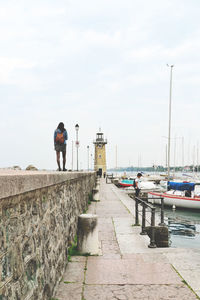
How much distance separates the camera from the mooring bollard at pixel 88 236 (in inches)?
278

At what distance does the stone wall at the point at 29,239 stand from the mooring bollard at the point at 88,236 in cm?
175

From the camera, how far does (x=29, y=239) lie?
340 cm

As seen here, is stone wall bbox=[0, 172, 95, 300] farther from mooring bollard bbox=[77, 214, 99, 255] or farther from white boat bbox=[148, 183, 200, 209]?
white boat bbox=[148, 183, 200, 209]

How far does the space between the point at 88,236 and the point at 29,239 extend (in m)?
3.83

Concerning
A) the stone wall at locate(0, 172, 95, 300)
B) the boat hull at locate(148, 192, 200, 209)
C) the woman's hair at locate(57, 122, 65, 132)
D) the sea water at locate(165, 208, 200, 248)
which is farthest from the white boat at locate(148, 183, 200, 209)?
the stone wall at locate(0, 172, 95, 300)

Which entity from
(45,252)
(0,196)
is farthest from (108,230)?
(0,196)

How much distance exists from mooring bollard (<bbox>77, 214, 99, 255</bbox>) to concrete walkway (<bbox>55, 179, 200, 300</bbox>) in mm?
239

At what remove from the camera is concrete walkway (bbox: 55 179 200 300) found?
15.8 ft

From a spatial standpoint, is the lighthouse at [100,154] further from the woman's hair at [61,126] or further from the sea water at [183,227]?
the woman's hair at [61,126]

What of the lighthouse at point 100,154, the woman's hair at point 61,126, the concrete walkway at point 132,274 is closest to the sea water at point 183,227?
the concrete walkway at point 132,274

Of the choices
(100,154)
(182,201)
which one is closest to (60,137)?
(182,201)

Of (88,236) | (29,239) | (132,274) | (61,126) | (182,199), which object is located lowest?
(182,199)

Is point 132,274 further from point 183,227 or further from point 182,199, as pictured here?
point 182,199

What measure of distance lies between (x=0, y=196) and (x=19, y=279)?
3.39 feet
